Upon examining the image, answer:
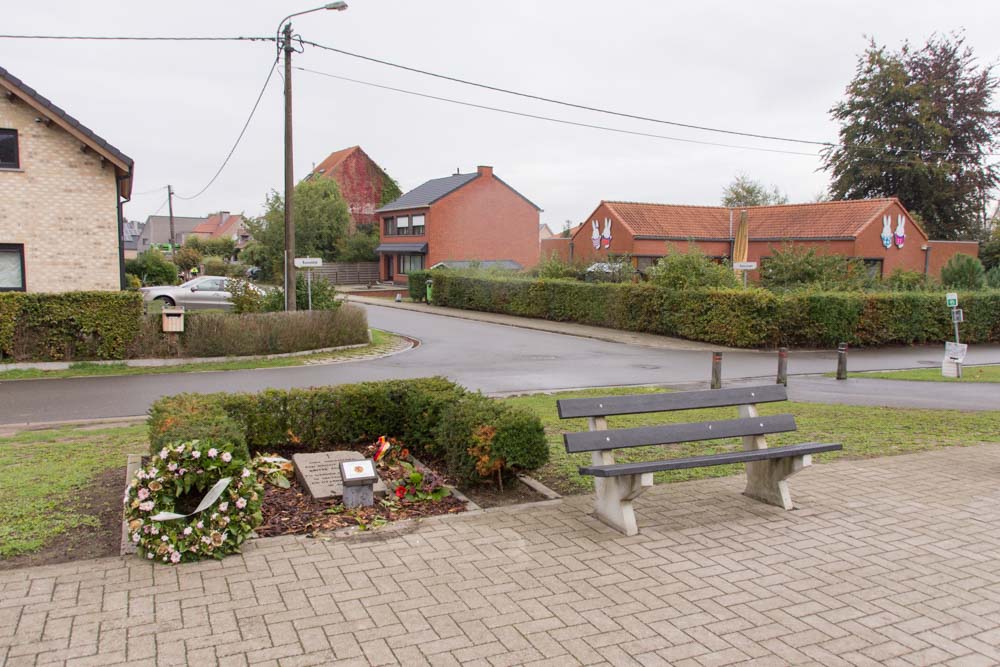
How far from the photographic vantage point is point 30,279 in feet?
63.4

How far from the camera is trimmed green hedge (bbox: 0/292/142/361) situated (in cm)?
1545

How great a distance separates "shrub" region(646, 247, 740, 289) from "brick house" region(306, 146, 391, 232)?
41.6 meters

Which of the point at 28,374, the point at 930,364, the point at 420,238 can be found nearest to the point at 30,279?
the point at 28,374

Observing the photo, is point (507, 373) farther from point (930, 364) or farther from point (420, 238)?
point (420, 238)

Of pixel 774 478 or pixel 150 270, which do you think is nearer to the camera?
pixel 774 478

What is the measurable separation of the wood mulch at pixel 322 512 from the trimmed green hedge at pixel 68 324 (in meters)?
11.8

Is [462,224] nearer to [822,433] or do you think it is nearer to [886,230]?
[886,230]

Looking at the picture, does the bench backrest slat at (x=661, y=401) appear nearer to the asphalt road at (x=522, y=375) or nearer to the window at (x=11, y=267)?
the asphalt road at (x=522, y=375)

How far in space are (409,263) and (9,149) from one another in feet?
109

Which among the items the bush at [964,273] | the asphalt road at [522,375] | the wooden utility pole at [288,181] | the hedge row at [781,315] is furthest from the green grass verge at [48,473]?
the bush at [964,273]

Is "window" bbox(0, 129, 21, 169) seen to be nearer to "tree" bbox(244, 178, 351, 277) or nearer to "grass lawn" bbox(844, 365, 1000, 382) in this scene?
"grass lawn" bbox(844, 365, 1000, 382)

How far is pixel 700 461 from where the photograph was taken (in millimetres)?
5453

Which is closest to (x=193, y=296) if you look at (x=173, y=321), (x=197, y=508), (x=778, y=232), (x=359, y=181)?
(x=173, y=321)

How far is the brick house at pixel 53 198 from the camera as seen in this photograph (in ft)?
62.2
